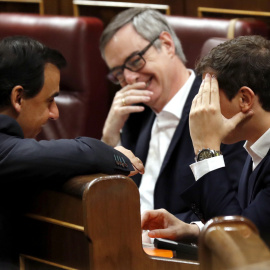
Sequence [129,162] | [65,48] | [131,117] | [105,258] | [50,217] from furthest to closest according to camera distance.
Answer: [65,48] < [131,117] < [129,162] < [50,217] < [105,258]

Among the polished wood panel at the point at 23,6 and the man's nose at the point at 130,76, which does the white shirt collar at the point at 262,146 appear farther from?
the polished wood panel at the point at 23,6

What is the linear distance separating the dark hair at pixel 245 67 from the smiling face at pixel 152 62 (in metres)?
0.69

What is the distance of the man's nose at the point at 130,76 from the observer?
2.10 m

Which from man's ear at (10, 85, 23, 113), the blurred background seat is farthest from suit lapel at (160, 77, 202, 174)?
man's ear at (10, 85, 23, 113)

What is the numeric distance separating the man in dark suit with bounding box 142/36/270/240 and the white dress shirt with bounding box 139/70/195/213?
562mm

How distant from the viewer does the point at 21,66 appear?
1.40 meters

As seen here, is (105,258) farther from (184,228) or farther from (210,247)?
(210,247)

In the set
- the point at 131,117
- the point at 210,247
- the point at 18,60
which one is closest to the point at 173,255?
the point at 18,60

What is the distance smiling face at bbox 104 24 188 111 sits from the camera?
2.05m

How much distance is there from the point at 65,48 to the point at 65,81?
13 cm

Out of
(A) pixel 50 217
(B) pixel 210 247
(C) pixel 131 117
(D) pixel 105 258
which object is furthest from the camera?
(C) pixel 131 117

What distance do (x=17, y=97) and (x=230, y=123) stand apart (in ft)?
1.52

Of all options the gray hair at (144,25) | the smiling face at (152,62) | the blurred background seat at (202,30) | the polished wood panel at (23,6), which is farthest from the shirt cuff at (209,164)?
the polished wood panel at (23,6)

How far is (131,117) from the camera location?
7.05 feet
